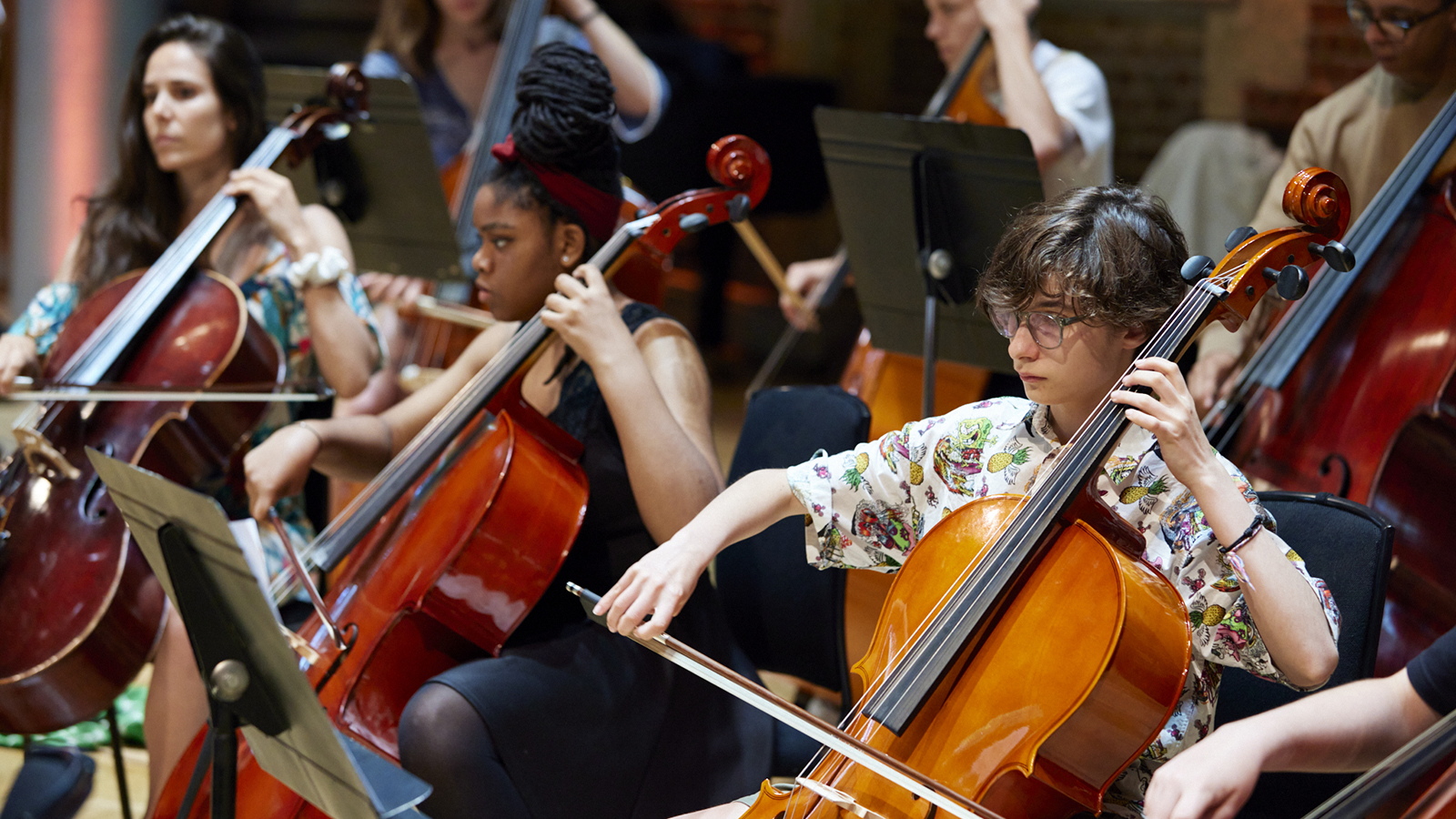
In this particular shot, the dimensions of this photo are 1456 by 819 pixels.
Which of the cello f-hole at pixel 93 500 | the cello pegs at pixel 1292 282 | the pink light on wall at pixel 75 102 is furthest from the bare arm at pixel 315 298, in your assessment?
the pink light on wall at pixel 75 102

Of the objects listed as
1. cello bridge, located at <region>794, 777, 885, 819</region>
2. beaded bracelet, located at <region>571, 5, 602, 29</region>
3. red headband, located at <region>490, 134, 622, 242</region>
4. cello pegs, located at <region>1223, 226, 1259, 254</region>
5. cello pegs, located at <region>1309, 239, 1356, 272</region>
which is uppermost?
cello pegs, located at <region>1223, 226, 1259, 254</region>

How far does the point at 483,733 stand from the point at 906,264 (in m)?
0.90

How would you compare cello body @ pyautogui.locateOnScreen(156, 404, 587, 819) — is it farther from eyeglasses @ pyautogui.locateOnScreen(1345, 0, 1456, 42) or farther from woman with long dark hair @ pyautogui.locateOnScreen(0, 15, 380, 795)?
eyeglasses @ pyautogui.locateOnScreen(1345, 0, 1456, 42)

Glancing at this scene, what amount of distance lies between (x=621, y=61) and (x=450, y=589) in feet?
5.76

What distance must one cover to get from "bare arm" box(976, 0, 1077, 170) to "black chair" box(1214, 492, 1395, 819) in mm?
984

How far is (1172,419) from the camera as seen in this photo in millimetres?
1071

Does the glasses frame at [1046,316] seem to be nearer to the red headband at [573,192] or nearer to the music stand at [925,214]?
the music stand at [925,214]

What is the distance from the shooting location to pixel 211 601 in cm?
114

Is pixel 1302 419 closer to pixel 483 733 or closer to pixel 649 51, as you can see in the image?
pixel 483 733

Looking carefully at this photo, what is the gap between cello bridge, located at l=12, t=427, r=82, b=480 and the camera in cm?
178

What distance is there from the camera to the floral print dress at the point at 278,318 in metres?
2.03

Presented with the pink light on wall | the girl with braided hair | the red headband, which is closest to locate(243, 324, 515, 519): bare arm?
the girl with braided hair

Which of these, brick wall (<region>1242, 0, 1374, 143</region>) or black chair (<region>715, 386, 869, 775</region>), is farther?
brick wall (<region>1242, 0, 1374, 143</region>)

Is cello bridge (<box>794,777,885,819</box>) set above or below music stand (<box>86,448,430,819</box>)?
below
